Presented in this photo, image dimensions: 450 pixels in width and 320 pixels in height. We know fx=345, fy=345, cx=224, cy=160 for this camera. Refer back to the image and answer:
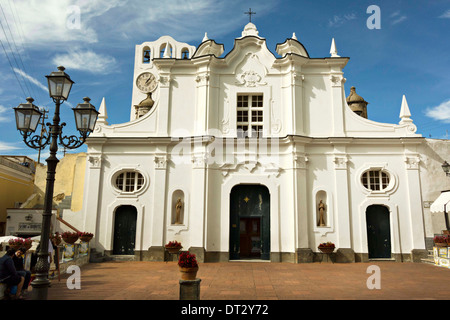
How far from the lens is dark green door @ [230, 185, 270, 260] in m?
17.1

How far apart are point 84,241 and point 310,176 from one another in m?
11.5

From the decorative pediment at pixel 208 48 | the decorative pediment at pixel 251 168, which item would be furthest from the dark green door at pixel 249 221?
the decorative pediment at pixel 208 48

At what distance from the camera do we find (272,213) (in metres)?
17.0

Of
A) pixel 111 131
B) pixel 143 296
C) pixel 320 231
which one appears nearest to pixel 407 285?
pixel 320 231

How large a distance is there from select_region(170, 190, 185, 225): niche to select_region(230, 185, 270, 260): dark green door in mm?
2497

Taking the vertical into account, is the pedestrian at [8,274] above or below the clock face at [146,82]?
below

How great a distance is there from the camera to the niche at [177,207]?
17266 mm

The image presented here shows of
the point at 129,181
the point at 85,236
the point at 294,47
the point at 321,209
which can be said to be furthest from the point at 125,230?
the point at 294,47

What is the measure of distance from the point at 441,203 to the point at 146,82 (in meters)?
26.3

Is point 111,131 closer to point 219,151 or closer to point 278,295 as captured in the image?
point 219,151

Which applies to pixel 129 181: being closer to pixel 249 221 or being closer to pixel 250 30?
pixel 249 221

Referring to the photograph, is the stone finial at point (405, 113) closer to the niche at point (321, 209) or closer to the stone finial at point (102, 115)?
the niche at point (321, 209)

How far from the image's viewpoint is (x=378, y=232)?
1722cm

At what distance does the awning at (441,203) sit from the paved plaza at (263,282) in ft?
8.72
